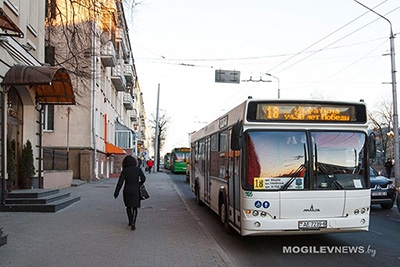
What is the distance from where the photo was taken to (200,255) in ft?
26.0

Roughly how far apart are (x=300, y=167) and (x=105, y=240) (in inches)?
160

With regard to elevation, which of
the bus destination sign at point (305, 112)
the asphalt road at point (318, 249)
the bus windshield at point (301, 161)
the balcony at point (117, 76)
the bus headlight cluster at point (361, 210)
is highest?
the balcony at point (117, 76)

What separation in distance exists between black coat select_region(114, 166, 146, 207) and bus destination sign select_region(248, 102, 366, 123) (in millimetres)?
3427

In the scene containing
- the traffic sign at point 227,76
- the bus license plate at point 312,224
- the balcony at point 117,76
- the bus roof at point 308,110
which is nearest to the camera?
the bus license plate at point 312,224

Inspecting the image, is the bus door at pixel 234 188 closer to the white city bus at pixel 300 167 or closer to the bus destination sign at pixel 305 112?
the white city bus at pixel 300 167

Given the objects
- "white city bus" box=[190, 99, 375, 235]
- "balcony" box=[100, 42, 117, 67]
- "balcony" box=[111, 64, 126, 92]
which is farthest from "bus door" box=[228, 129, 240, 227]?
"balcony" box=[111, 64, 126, 92]

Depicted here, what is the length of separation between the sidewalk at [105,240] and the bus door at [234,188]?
68 centimetres

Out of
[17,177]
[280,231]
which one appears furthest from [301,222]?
[17,177]

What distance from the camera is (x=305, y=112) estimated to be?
8969 mm

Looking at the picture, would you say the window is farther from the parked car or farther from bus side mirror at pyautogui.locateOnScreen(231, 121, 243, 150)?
bus side mirror at pyautogui.locateOnScreen(231, 121, 243, 150)

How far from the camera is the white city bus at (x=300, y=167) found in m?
8.45

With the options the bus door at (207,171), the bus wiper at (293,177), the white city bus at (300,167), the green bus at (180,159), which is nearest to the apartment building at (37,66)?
the bus door at (207,171)

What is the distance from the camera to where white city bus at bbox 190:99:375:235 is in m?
8.45

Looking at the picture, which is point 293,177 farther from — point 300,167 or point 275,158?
point 275,158
